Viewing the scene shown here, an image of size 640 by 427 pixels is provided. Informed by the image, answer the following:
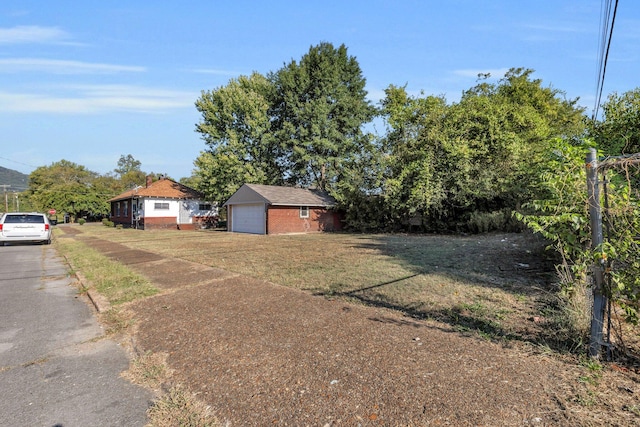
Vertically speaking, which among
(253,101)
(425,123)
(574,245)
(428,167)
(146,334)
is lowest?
(146,334)

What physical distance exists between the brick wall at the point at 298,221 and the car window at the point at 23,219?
1194 cm

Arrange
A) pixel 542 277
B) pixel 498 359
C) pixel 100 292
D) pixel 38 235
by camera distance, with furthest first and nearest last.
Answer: pixel 38 235, pixel 542 277, pixel 100 292, pixel 498 359

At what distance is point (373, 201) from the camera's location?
22.7 metres

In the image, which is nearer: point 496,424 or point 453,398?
point 496,424

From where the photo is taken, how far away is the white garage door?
23359 mm

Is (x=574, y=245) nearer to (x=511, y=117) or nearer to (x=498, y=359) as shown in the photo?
(x=498, y=359)

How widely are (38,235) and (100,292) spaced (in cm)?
1239

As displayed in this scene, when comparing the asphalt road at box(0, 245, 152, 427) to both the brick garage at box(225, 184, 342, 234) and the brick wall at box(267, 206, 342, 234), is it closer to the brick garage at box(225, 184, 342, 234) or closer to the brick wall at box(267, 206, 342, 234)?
the brick wall at box(267, 206, 342, 234)

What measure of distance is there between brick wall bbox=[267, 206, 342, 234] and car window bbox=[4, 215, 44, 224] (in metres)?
11.9

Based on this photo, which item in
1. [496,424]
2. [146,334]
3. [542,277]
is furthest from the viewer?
[542,277]

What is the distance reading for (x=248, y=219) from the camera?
81.0 ft

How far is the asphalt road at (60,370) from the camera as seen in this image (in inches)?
101

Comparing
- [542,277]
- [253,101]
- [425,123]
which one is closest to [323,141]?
[253,101]

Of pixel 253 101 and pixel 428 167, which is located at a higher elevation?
pixel 253 101
